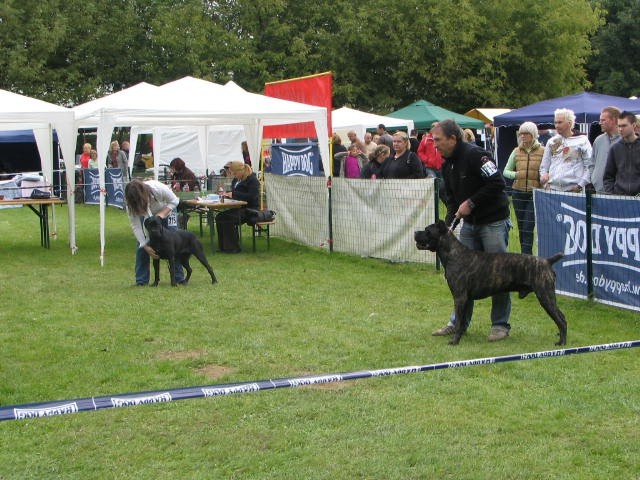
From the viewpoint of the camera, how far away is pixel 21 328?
857 centimetres

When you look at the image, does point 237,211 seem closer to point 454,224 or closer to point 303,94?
point 303,94

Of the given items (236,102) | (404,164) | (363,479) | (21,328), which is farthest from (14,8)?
(363,479)

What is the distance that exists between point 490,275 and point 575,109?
1461 cm

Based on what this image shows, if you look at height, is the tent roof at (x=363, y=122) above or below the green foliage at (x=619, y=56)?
below

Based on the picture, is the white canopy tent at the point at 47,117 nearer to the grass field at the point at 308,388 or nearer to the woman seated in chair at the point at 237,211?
the woman seated in chair at the point at 237,211

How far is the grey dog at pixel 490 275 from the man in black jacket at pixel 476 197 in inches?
8.1

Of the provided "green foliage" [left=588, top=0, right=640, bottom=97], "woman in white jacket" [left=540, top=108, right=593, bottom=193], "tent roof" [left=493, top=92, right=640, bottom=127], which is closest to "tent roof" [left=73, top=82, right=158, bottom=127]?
"woman in white jacket" [left=540, top=108, right=593, bottom=193]

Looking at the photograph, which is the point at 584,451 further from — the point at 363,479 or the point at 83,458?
the point at 83,458

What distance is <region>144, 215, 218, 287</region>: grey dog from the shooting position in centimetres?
1058

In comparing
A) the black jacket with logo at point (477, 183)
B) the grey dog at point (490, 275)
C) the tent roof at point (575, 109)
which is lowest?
the grey dog at point (490, 275)

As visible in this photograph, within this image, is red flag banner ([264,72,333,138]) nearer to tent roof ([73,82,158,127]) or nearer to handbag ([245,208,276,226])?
handbag ([245,208,276,226])

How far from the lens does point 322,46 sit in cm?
3703

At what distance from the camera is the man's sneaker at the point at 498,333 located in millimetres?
7543

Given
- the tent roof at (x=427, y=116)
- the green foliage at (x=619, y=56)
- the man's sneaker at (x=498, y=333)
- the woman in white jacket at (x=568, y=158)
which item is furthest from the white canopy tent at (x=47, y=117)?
the green foliage at (x=619, y=56)
